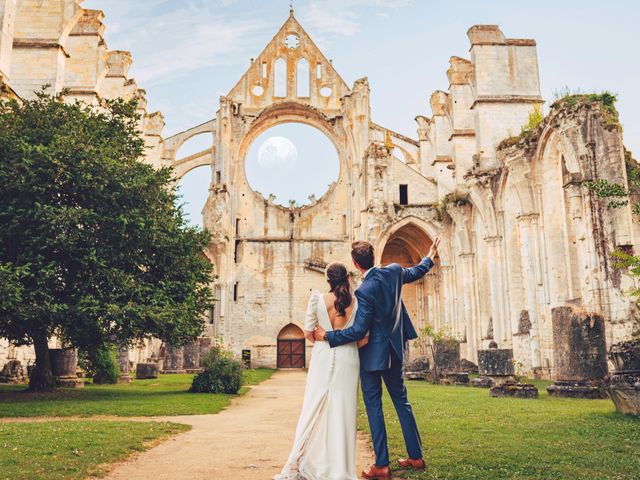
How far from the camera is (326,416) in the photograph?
167 inches

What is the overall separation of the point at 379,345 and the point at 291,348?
28243 millimetres

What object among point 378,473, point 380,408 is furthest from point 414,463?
point 380,408

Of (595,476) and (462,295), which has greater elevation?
(462,295)

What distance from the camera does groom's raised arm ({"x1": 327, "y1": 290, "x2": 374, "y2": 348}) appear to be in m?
4.29

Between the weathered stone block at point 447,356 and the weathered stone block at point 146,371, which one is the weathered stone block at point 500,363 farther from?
the weathered stone block at point 146,371

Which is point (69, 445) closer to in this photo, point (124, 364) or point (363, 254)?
point (363, 254)

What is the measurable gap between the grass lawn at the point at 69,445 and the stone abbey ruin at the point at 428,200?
7.48 m

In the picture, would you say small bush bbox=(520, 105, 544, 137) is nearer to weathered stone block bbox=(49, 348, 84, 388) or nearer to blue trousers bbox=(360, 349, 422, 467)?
weathered stone block bbox=(49, 348, 84, 388)

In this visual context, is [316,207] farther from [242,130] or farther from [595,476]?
[595,476]

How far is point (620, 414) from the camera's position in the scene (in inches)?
285

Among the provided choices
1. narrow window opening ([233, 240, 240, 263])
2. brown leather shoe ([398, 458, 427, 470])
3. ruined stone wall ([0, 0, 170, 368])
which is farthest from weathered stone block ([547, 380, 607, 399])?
narrow window opening ([233, 240, 240, 263])

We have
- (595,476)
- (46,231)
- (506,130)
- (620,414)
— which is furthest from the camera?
(506,130)

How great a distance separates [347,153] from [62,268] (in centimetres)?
2360

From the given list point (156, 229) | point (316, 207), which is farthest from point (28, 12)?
point (316, 207)
